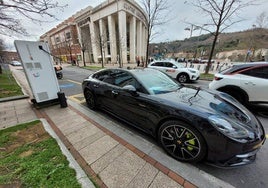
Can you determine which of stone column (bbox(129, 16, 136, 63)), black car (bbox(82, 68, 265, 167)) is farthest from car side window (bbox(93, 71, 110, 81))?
stone column (bbox(129, 16, 136, 63))

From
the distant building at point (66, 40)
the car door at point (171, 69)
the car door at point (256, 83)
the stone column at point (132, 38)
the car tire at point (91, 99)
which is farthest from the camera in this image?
the distant building at point (66, 40)

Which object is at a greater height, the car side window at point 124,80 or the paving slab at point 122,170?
the car side window at point 124,80

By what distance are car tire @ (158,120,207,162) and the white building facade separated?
27.5m

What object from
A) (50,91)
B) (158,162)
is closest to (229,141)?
(158,162)

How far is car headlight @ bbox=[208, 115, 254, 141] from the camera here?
1760 millimetres

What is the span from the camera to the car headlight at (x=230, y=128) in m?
1.76

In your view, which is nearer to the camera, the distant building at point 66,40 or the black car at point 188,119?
the black car at point 188,119

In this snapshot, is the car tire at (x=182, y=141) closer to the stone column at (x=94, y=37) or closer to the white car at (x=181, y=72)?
the white car at (x=181, y=72)

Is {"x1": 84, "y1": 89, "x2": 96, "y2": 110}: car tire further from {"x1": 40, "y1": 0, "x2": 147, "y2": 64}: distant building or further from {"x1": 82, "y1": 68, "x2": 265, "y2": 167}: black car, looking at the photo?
{"x1": 40, "y1": 0, "x2": 147, "y2": 64}: distant building

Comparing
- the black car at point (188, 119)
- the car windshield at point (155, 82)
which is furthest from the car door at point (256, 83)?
the car windshield at point (155, 82)

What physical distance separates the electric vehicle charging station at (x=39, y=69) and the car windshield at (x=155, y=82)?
11.2ft

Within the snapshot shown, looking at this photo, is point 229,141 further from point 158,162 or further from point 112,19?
point 112,19

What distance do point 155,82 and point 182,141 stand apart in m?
1.39

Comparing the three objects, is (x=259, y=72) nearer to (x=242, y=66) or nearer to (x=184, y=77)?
(x=242, y=66)
